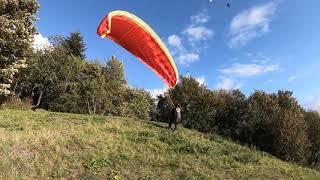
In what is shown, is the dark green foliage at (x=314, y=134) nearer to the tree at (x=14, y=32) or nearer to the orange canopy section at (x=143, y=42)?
the tree at (x=14, y=32)

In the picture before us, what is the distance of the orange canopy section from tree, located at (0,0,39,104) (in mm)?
16158

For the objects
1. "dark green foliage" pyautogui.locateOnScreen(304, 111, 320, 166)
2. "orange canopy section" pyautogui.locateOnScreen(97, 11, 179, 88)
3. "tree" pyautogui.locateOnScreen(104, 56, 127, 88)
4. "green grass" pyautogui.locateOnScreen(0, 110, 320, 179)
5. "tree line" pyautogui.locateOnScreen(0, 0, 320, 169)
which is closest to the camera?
"green grass" pyautogui.locateOnScreen(0, 110, 320, 179)

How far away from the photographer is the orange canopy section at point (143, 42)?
20.8 m

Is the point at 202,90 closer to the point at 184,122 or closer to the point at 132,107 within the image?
the point at 184,122

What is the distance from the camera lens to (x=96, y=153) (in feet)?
70.8

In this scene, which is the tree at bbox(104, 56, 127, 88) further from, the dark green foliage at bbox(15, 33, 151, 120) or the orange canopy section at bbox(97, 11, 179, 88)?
the orange canopy section at bbox(97, 11, 179, 88)

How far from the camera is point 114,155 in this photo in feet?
70.7

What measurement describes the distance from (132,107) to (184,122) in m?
33.8

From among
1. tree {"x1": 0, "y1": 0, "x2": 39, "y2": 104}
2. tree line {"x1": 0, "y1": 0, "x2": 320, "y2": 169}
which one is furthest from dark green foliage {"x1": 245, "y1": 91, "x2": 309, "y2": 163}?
tree {"x1": 0, "y1": 0, "x2": 39, "y2": 104}

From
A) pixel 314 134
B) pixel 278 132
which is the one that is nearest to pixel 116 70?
pixel 314 134

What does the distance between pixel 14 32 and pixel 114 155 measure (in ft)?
58.6

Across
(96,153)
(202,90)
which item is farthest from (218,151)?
(202,90)

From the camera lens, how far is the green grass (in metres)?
19.1

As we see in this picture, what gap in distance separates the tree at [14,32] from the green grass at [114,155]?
8.64 metres
